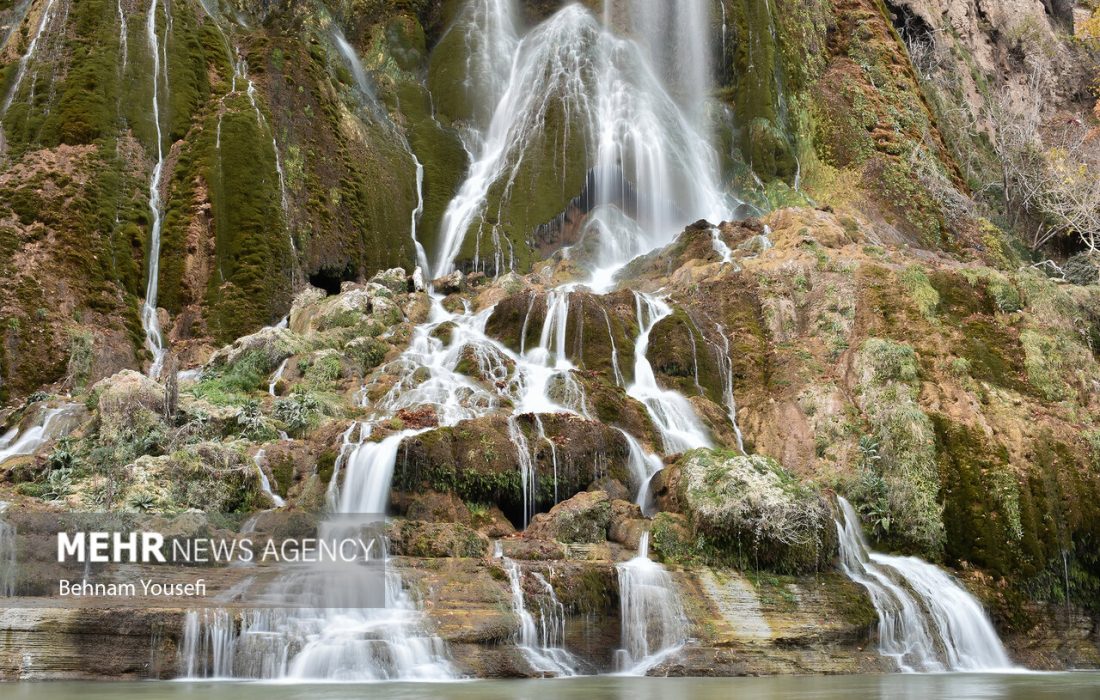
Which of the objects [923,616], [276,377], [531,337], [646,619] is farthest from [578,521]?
[276,377]

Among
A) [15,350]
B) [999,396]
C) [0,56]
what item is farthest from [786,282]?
[0,56]

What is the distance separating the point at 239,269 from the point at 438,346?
26.1 feet

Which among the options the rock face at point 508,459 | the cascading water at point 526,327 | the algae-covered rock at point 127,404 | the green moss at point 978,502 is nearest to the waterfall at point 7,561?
the cascading water at point 526,327

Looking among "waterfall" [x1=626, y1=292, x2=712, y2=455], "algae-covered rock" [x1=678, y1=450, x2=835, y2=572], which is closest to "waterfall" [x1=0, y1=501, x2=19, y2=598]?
"algae-covered rock" [x1=678, y1=450, x2=835, y2=572]

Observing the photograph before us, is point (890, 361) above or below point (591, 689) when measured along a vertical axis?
above

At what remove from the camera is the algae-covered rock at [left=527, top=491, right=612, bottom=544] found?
16469 mm

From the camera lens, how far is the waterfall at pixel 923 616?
15.5m

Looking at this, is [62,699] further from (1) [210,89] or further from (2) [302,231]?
(1) [210,89]

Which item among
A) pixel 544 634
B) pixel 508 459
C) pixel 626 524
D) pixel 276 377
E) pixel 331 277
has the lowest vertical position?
pixel 544 634

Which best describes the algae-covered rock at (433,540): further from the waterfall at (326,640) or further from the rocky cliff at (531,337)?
the waterfall at (326,640)

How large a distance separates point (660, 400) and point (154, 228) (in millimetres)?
16340

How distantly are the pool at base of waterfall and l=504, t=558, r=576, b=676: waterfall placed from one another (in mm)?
412

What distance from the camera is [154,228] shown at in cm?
2820

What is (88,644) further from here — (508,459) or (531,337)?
(531,337)
